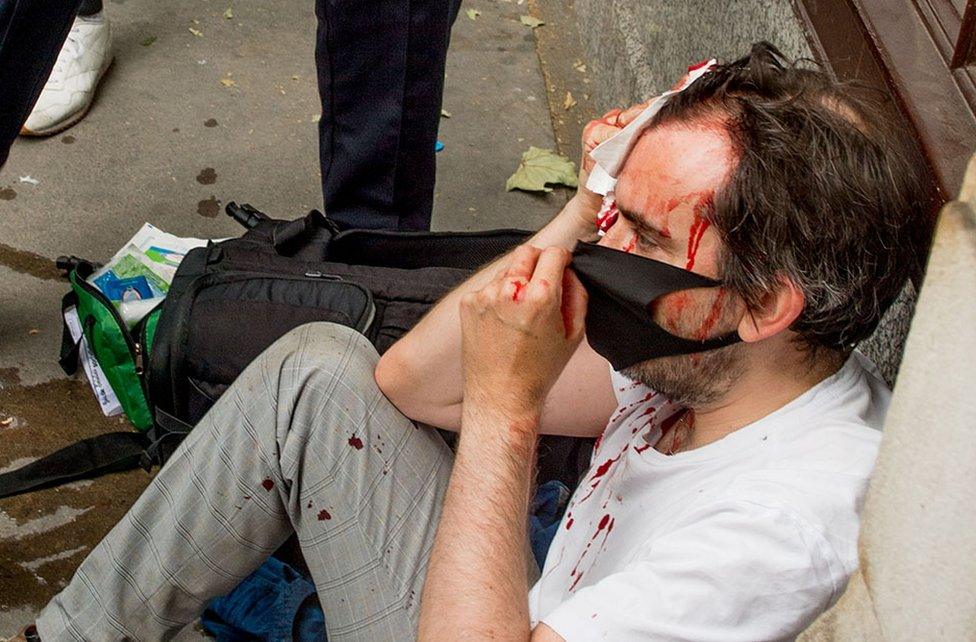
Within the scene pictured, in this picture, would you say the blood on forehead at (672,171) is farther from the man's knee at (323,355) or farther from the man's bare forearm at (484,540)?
the man's knee at (323,355)

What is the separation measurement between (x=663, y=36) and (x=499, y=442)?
239cm

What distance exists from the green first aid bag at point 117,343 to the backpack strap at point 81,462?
4.3 inches

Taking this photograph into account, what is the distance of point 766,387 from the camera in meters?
1.80

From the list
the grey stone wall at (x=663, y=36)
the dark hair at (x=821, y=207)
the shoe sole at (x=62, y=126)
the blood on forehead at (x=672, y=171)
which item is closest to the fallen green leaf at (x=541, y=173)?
the grey stone wall at (x=663, y=36)

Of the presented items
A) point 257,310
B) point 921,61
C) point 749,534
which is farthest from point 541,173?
point 749,534

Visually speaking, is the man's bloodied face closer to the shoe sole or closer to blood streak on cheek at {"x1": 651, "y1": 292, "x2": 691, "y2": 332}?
blood streak on cheek at {"x1": 651, "y1": 292, "x2": 691, "y2": 332}

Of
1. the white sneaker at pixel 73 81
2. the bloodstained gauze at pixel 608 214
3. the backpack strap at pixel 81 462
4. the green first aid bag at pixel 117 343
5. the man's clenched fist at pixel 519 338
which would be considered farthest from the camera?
the white sneaker at pixel 73 81

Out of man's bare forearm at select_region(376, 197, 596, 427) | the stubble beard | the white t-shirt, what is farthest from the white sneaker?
the white t-shirt

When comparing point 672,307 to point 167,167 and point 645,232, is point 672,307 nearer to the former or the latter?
point 645,232

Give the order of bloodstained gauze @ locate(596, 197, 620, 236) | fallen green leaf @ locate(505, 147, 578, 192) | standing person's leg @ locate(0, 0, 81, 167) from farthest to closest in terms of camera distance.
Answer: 1. fallen green leaf @ locate(505, 147, 578, 192)
2. standing person's leg @ locate(0, 0, 81, 167)
3. bloodstained gauze @ locate(596, 197, 620, 236)

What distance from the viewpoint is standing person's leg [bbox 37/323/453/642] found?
82.4 inches

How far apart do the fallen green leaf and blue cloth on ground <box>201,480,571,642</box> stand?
6.00ft

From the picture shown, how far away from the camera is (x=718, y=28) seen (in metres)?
3.33

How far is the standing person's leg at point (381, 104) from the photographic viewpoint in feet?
9.71
